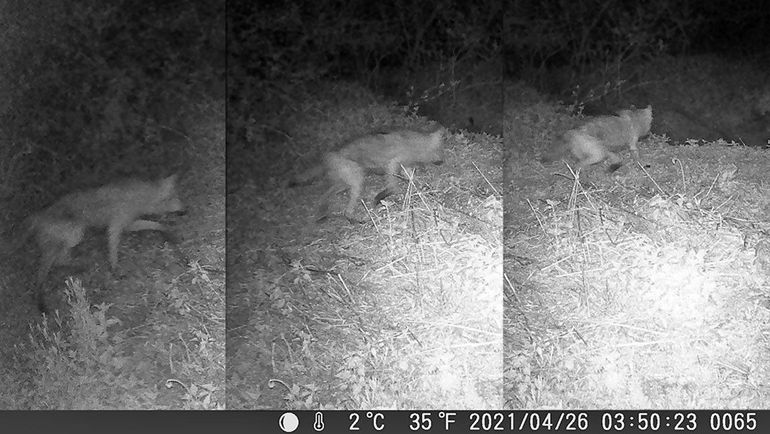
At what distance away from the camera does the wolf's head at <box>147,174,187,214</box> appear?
162 inches

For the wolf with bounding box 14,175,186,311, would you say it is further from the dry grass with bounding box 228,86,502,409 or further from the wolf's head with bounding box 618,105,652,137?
the wolf's head with bounding box 618,105,652,137

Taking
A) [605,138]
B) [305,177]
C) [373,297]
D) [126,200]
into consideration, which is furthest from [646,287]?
[126,200]

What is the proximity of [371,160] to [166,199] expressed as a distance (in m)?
0.87

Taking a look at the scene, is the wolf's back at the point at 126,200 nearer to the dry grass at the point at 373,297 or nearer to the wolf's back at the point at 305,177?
the dry grass at the point at 373,297

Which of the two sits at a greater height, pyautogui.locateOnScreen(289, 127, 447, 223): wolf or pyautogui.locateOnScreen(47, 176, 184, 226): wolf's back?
pyautogui.locateOnScreen(289, 127, 447, 223): wolf

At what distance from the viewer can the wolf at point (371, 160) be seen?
4145 millimetres

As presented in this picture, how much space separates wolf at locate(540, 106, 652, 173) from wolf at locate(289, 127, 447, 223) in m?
0.49

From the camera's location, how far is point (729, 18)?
4145 millimetres

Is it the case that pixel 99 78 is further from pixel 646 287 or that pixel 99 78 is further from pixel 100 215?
pixel 646 287

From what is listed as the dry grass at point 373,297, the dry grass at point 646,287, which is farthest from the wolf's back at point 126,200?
the dry grass at point 646,287

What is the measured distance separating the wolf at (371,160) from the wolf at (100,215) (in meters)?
0.55

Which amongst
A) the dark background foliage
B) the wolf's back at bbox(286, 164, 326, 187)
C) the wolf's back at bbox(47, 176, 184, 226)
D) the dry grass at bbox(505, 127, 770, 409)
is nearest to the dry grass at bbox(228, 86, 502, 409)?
the wolf's back at bbox(286, 164, 326, 187)

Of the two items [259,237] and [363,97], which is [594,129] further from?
[259,237]

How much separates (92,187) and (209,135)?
53cm
